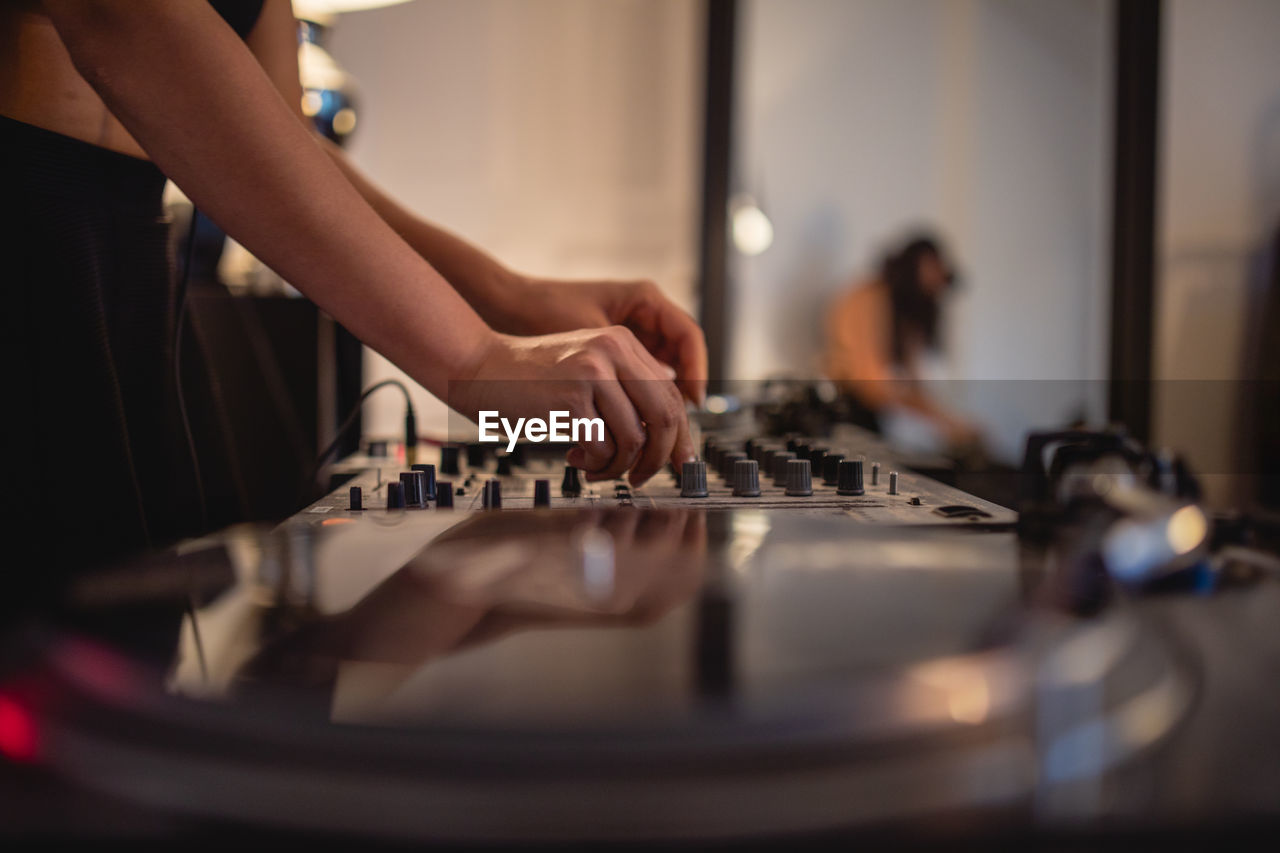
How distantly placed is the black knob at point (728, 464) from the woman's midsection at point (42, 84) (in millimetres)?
599

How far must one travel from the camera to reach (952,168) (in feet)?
14.9

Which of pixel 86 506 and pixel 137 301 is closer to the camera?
pixel 86 506

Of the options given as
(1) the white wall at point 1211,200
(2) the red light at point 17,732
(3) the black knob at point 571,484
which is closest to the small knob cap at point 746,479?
(3) the black knob at point 571,484

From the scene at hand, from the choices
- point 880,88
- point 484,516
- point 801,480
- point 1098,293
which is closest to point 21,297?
point 484,516

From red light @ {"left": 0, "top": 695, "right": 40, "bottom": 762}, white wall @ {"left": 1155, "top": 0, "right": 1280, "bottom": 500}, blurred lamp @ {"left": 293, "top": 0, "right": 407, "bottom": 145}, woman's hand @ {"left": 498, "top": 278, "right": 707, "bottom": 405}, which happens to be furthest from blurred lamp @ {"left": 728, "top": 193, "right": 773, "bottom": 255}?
Result: red light @ {"left": 0, "top": 695, "right": 40, "bottom": 762}

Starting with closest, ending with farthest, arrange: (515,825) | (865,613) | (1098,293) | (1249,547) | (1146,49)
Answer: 1. (515,825)
2. (865,613)
3. (1249,547)
4. (1146,49)
5. (1098,293)

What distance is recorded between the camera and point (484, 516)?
503mm

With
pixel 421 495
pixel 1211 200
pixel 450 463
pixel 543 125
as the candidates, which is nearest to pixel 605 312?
pixel 450 463

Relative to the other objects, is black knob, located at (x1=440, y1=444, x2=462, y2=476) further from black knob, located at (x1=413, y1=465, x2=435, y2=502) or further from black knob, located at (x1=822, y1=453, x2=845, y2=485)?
black knob, located at (x1=822, y1=453, x2=845, y2=485)

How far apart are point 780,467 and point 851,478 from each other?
0.07 m

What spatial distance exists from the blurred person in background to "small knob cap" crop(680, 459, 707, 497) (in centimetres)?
354

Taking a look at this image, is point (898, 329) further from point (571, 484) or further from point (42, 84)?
point (42, 84)

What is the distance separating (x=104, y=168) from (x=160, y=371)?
21cm

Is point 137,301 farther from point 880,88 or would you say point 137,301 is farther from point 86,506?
point 880,88
